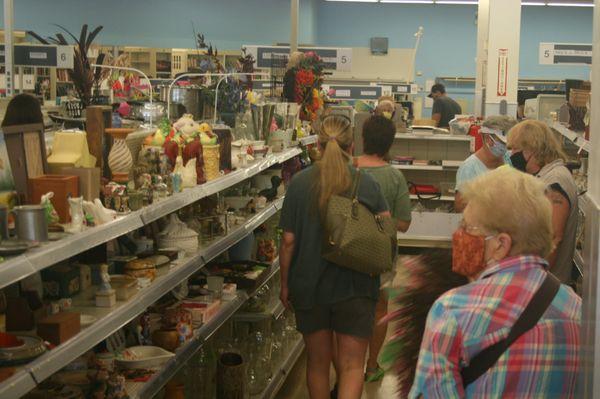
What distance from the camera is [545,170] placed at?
466 centimetres

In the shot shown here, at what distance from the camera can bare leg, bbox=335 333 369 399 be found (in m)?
4.34

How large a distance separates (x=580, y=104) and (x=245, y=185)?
286 cm

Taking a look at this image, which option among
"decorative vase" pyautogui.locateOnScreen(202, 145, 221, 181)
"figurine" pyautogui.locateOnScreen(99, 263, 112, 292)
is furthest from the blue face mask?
"figurine" pyautogui.locateOnScreen(99, 263, 112, 292)

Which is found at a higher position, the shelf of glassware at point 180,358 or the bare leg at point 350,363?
the shelf of glassware at point 180,358

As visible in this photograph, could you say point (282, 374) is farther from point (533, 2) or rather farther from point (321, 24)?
point (321, 24)

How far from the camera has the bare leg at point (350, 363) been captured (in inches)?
171

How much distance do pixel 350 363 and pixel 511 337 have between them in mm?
2329

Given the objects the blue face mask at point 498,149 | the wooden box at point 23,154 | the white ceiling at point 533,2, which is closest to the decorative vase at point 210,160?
the wooden box at point 23,154

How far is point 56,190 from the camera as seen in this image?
293cm

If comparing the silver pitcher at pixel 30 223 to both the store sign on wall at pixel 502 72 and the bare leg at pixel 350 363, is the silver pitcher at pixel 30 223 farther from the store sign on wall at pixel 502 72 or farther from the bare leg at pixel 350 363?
the store sign on wall at pixel 502 72

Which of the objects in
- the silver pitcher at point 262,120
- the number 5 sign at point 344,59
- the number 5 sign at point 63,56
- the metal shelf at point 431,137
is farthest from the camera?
the number 5 sign at point 344,59

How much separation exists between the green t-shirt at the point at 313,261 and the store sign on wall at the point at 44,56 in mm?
4823

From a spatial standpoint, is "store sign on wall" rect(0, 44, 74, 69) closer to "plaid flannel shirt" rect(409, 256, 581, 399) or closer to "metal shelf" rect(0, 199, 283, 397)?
"metal shelf" rect(0, 199, 283, 397)

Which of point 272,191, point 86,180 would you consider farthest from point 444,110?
point 86,180
